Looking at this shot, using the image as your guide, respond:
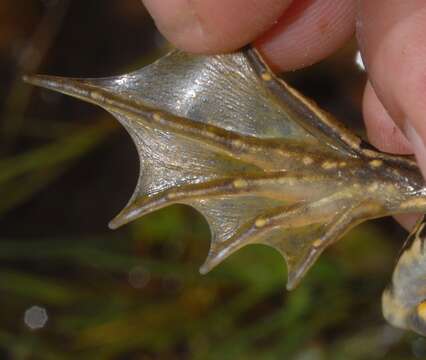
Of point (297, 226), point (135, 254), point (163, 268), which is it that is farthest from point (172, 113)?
point (135, 254)

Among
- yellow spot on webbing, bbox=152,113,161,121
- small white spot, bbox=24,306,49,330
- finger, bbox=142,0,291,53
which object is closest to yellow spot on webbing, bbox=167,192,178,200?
yellow spot on webbing, bbox=152,113,161,121

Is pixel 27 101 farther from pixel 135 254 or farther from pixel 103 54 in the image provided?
pixel 135 254

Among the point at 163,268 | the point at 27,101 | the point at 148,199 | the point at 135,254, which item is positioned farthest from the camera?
the point at 27,101

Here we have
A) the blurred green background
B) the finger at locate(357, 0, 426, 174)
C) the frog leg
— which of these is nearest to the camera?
the finger at locate(357, 0, 426, 174)

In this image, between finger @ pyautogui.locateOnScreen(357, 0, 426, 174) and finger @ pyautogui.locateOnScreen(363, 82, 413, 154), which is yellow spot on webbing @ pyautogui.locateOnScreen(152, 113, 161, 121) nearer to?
finger @ pyautogui.locateOnScreen(357, 0, 426, 174)

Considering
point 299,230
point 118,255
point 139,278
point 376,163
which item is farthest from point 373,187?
point 139,278

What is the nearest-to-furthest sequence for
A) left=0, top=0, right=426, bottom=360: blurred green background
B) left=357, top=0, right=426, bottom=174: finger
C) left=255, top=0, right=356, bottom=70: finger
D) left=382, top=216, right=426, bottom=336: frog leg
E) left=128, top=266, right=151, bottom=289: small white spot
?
1. left=357, top=0, right=426, bottom=174: finger
2. left=382, top=216, right=426, bottom=336: frog leg
3. left=255, top=0, right=356, bottom=70: finger
4. left=0, top=0, right=426, bottom=360: blurred green background
5. left=128, top=266, right=151, bottom=289: small white spot

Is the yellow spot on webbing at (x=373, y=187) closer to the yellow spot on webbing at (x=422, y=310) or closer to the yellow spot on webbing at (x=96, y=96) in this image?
the yellow spot on webbing at (x=422, y=310)

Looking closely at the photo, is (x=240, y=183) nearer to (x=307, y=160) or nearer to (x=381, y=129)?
(x=307, y=160)

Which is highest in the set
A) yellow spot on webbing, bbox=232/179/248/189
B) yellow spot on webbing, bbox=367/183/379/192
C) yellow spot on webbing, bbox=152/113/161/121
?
yellow spot on webbing, bbox=152/113/161/121
